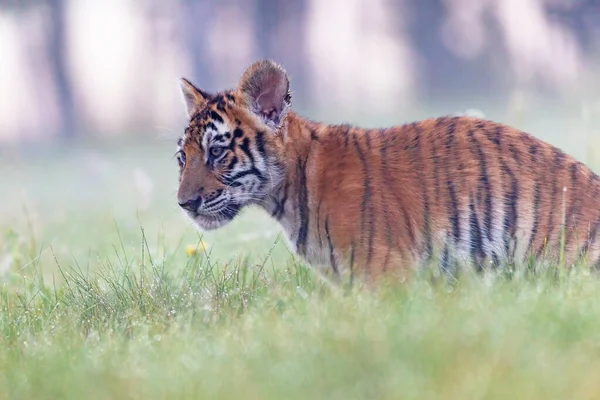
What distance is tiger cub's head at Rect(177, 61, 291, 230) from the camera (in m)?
4.87

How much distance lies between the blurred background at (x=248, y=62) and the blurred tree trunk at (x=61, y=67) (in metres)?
0.03

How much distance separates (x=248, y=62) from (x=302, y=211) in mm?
12893

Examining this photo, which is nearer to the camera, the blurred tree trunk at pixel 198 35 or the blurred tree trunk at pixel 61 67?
the blurred tree trunk at pixel 198 35

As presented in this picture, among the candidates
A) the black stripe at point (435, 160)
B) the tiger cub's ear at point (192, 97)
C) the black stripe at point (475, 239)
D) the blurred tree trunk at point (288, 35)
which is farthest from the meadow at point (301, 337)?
the blurred tree trunk at point (288, 35)

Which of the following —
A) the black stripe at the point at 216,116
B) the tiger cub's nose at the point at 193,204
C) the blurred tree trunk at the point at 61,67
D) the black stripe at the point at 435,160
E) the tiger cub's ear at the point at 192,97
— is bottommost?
the blurred tree trunk at the point at 61,67

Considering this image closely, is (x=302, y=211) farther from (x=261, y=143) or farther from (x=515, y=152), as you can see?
(x=515, y=152)

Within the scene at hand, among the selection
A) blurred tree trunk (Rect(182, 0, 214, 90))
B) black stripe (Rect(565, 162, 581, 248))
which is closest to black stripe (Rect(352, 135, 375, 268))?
black stripe (Rect(565, 162, 581, 248))

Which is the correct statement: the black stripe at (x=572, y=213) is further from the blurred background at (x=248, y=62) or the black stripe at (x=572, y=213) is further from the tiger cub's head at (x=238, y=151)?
the blurred background at (x=248, y=62)

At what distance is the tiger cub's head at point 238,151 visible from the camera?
487 cm

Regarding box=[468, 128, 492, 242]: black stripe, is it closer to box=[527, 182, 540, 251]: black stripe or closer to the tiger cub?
the tiger cub

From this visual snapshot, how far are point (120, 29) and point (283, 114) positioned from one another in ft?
50.6

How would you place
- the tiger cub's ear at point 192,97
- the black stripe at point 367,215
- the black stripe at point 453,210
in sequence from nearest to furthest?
the black stripe at point 367,215 → the black stripe at point 453,210 → the tiger cub's ear at point 192,97

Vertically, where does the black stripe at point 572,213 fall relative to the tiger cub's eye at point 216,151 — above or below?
below

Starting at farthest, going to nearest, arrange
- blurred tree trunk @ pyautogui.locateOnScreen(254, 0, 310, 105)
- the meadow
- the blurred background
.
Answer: blurred tree trunk @ pyautogui.locateOnScreen(254, 0, 310, 105)
the blurred background
the meadow
